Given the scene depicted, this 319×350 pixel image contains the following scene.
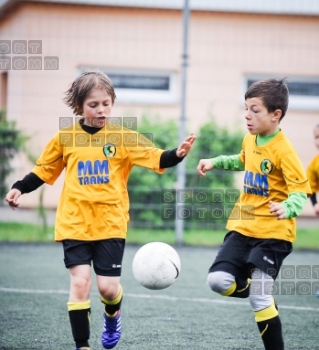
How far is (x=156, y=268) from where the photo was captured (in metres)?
4.14

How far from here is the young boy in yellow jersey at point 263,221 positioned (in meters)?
3.86

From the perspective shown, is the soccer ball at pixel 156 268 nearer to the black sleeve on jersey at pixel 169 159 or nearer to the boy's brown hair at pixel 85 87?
the black sleeve on jersey at pixel 169 159

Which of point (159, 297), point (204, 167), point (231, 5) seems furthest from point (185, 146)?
point (231, 5)

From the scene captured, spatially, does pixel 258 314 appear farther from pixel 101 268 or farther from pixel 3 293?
pixel 3 293

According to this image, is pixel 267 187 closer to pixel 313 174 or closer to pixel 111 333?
pixel 111 333

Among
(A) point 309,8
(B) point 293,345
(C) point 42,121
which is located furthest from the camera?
(A) point 309,8

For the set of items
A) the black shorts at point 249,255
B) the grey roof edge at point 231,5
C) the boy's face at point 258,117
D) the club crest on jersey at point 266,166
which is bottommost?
the black shorts at point 249,255

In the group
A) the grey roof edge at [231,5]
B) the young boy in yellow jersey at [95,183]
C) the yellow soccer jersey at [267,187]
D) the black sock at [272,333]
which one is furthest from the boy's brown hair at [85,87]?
the grey roof edge at [231,5]

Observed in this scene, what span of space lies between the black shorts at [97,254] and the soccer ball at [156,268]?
18 centimetres

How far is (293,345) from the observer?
4289mm

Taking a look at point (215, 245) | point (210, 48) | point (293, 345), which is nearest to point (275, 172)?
point (293, 345)

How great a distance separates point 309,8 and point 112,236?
769 cm

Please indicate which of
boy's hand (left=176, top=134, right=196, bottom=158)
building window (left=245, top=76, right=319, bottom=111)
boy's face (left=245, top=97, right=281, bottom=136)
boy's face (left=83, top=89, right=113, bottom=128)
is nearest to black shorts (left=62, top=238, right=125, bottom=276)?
boy's hand (left=176, top=134, right=196, bottom=158)

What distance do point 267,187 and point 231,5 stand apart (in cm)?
798
